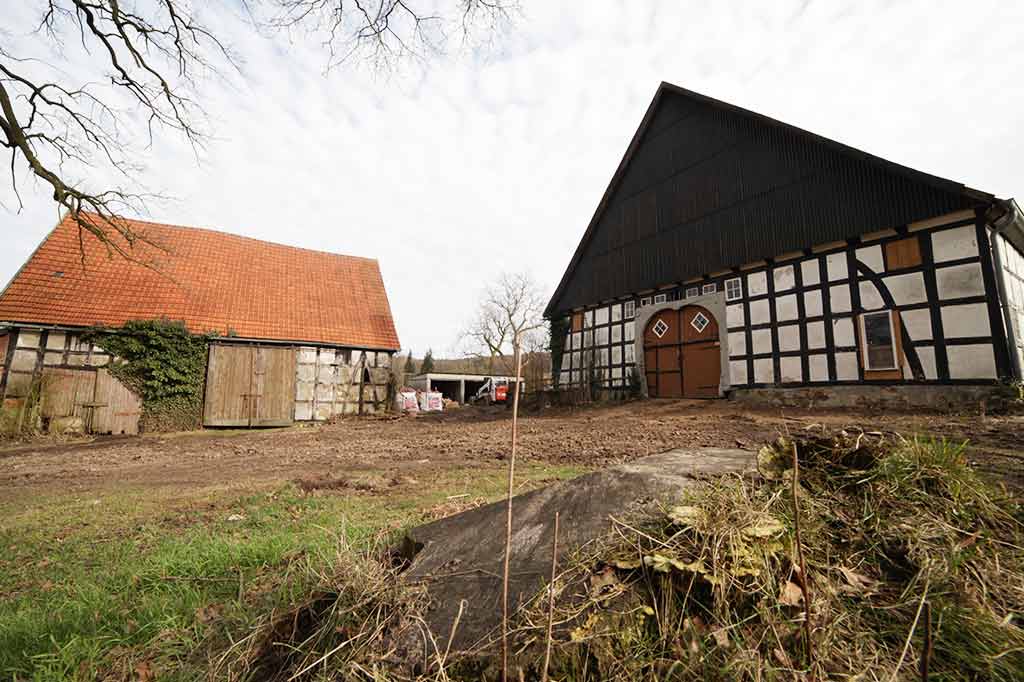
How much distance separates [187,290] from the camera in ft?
53.7

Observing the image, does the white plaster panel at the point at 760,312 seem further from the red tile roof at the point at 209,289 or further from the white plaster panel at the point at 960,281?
the red tile roof at the point at 209,289

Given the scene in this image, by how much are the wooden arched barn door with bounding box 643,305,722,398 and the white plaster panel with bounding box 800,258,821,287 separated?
2.75 meters

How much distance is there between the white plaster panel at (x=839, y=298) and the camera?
1136 cm

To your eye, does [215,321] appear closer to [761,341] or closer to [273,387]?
[273,387]

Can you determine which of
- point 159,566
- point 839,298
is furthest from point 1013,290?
point 159,566

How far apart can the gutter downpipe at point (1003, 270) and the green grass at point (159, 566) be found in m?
10.3

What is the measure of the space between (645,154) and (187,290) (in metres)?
18.3

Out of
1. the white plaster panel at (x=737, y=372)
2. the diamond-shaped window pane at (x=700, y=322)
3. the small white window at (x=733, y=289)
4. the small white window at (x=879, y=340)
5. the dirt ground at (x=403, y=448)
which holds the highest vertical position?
the small white window at (x=733, y=289)

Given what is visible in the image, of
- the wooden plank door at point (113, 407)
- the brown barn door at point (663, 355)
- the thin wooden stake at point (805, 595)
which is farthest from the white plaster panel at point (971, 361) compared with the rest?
the wooden plank door at point (113, 407)

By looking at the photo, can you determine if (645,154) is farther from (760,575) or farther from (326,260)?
(760,575)

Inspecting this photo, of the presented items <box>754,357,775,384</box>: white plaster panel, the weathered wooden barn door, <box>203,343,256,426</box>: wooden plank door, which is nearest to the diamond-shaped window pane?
<box>754,357,775,384</box>: white plaster panel

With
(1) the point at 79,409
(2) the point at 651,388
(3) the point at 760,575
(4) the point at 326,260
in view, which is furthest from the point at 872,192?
(1) the point at 79,409

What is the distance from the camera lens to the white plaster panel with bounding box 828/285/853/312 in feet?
37.3

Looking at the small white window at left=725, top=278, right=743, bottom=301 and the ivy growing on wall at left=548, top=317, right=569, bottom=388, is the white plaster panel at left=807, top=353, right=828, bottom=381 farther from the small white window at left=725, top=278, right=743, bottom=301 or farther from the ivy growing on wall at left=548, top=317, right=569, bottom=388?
the ivy growing on wall at left=548, top=317, right=569, bottom=388
